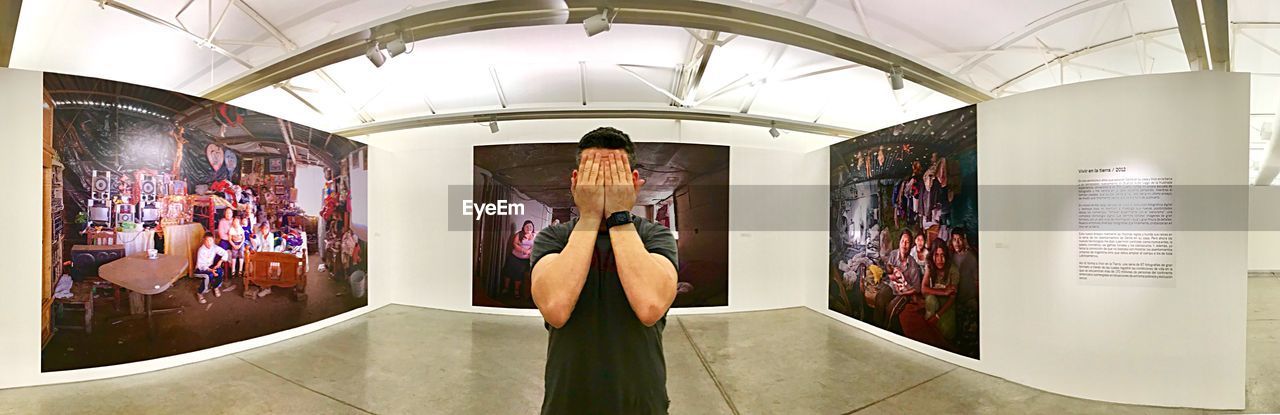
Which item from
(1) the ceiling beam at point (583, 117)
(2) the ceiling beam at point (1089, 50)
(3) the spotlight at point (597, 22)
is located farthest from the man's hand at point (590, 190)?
(2) the ceiling beam at point (1089, 50)

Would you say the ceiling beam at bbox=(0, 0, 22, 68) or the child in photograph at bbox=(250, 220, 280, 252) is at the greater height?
the ceiling beam at bbox=(0, 0, 22, 68)

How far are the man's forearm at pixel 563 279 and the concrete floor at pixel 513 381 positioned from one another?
258 centimetres

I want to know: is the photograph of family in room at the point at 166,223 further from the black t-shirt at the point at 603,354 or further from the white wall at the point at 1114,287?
the white wall at the point at 1114,287

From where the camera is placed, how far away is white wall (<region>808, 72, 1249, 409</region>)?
299 cm

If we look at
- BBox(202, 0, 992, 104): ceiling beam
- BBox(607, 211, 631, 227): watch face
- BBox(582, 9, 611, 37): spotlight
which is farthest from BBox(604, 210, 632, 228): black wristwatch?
BBox(202, 0, 992, 104): ceiling beam

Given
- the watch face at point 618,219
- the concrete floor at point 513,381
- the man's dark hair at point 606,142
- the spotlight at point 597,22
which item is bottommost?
the concrete floor at point 513,381

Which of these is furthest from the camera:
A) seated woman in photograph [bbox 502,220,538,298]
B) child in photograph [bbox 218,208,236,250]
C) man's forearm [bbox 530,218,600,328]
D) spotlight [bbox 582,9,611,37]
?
seated woman in photograph [bbox 502,220,538,298]

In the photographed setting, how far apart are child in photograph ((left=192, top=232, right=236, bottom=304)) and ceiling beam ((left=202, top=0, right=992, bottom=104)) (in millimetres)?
2096

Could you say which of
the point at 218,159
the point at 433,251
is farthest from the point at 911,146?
the point at 218,159

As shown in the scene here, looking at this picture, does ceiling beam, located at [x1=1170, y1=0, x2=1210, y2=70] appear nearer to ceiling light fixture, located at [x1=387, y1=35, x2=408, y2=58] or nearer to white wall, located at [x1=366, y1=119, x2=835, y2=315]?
white wall, located at [x1=366, y1=119, x2=835, y2=315]

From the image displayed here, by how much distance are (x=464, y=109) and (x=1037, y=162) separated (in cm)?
702

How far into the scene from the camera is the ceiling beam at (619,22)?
3328 millimetres

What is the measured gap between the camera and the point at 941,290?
422 centimetres

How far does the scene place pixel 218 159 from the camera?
13.6 feet
